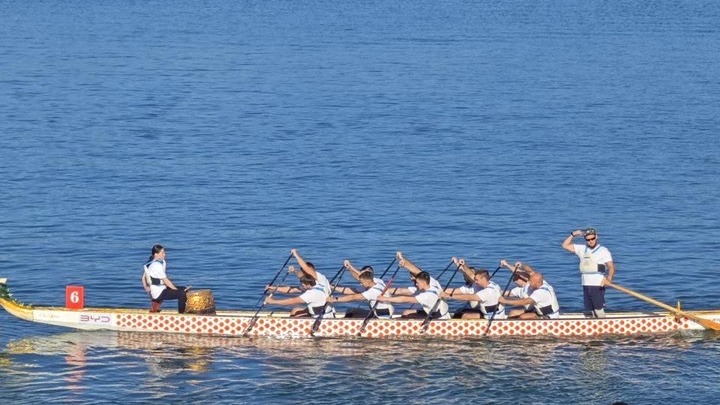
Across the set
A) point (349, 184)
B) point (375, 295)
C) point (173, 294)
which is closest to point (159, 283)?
point (173, 294)

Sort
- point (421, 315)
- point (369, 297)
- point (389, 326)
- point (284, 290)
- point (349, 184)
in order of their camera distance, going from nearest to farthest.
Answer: point (389, 326)
point (369, 297)
point (421, 315)
point (284, 290)
point (349, 184)

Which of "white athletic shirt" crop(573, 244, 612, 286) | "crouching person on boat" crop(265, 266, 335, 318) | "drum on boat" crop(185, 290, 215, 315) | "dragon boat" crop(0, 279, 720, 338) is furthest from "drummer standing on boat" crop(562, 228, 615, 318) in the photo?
"drum on boat" crop(185, 290, 215, 315)

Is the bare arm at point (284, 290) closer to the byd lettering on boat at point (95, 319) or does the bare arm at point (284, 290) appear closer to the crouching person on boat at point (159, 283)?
the crouching person on boat at point (159, 283)

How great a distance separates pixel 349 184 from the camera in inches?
2443

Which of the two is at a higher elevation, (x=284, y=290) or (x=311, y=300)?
(x=284, y=290)

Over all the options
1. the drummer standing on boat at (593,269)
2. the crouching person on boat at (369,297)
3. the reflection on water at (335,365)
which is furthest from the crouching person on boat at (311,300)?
the drummer standing on boat at (593,269)

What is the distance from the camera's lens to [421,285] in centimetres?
3756

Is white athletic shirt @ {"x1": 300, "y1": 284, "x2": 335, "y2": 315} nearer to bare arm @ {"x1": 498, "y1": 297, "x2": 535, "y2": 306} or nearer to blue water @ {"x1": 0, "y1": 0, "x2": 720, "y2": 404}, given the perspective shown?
blue water @ {"x1": 0, "y1": 0, "x2": 720, "y2": 404}

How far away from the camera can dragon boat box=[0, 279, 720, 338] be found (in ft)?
124

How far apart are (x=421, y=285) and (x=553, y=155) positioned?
3269 cm

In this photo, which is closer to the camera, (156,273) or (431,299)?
(431,299)

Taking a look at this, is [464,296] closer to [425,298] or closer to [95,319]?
[425,298]

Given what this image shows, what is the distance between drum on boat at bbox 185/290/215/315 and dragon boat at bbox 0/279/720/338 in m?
0.24

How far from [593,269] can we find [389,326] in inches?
218
